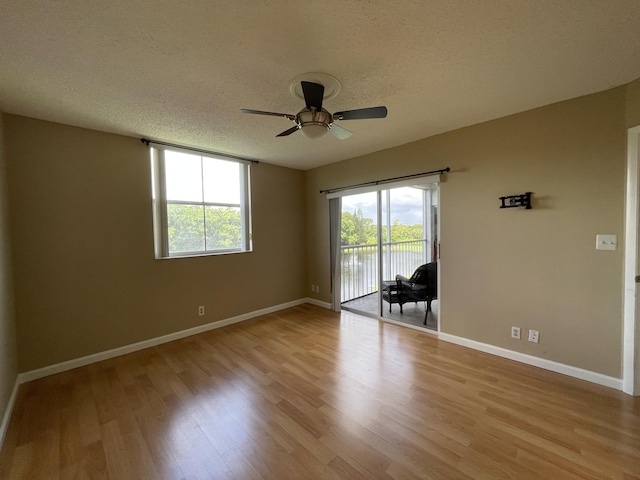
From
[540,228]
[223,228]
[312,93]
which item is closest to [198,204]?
[223,228]

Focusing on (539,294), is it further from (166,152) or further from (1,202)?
(1,202)

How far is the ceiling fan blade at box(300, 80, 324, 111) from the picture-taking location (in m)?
1.60

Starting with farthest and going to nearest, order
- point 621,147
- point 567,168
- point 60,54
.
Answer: point 567,168 → point 621,147 → point 60,54

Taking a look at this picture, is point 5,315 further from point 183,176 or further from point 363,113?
point 363,113

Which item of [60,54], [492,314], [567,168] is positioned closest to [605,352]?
[492,314]

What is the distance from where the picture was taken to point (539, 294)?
2.39 meters

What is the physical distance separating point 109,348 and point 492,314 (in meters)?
4.18

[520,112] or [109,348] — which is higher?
[520,112]

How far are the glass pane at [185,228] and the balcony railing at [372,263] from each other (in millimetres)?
2257

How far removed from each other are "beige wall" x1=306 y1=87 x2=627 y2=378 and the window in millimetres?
2631

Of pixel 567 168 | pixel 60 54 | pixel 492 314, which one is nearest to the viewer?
pixel 60 54

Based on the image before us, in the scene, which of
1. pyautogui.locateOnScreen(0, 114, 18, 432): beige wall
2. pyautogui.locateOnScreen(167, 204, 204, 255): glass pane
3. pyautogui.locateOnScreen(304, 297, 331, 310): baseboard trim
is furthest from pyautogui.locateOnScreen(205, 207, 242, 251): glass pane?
pyautogui.locateOnScreen(0, 114, 18, 432): beige wall

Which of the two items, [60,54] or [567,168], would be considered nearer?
[60,54]

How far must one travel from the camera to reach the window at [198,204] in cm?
313
